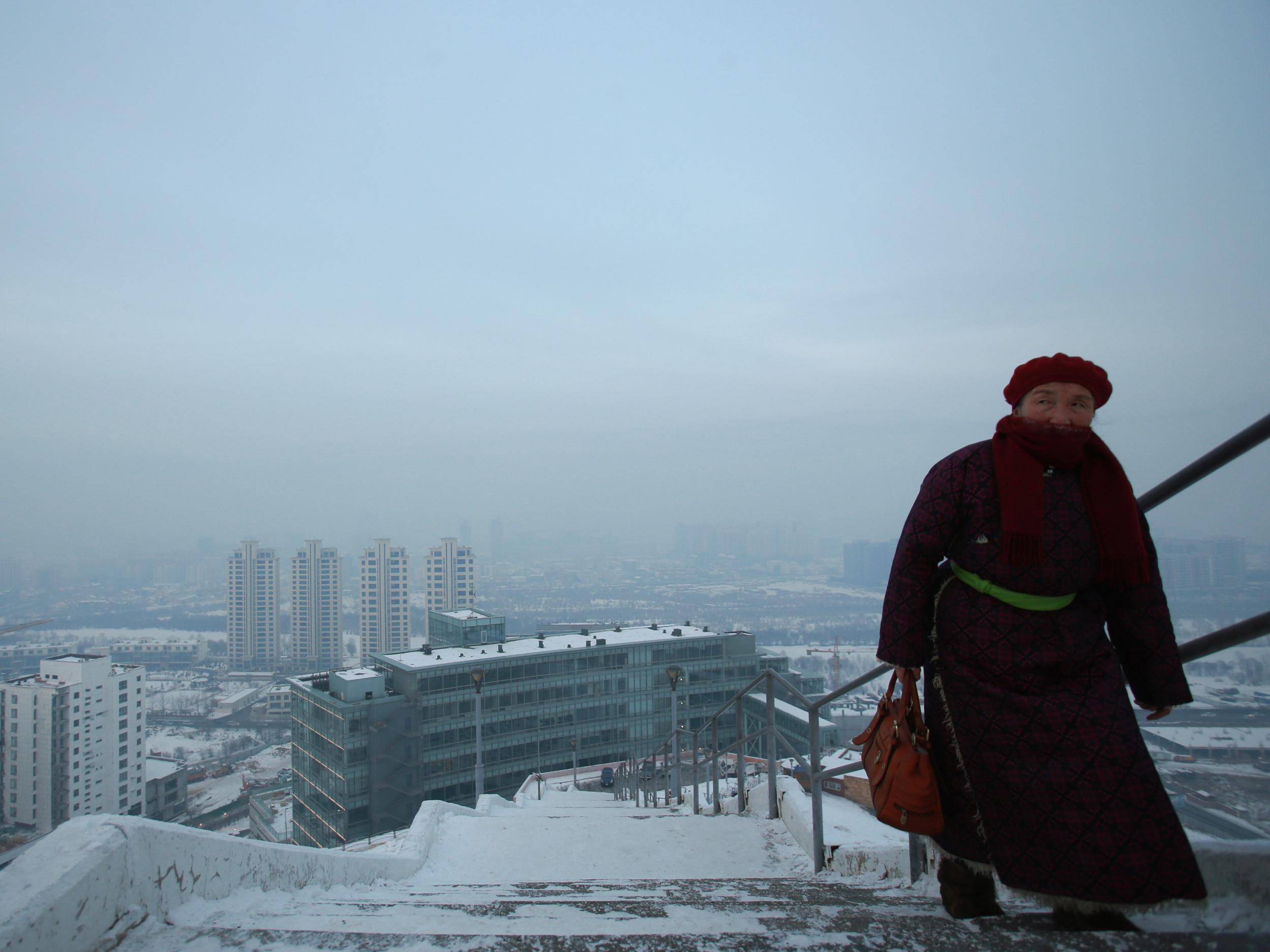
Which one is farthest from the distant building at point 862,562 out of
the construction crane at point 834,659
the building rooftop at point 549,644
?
the building rooftop at point 549,644

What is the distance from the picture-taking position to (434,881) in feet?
9.21

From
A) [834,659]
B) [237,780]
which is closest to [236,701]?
[237,780]

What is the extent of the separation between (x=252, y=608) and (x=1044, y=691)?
52468 mm

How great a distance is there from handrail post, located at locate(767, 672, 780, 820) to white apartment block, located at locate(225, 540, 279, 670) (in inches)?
1927

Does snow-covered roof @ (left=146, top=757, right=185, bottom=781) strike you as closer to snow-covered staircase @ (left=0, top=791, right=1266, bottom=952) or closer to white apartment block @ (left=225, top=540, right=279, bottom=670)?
snow-covered staircase @ (left=0, top=791, right=1266, bottom=952)

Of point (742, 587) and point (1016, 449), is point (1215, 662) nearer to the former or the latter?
point (1016, 449)

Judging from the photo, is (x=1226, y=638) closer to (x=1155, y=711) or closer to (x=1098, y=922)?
(x=1155, y=711)

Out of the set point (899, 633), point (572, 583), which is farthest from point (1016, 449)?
point (572, 583)

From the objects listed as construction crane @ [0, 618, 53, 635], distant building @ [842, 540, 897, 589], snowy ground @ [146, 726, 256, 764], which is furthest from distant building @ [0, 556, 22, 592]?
distant building @ [842, 540, 897, 589]

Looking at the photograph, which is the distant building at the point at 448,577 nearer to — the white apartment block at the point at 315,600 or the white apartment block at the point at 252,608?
the white apartment block at the point at 315,600

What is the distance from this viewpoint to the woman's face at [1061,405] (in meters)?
1.56

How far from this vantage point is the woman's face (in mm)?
1562

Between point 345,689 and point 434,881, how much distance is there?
21930mm

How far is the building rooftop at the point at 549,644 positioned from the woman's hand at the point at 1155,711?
23782 mm
